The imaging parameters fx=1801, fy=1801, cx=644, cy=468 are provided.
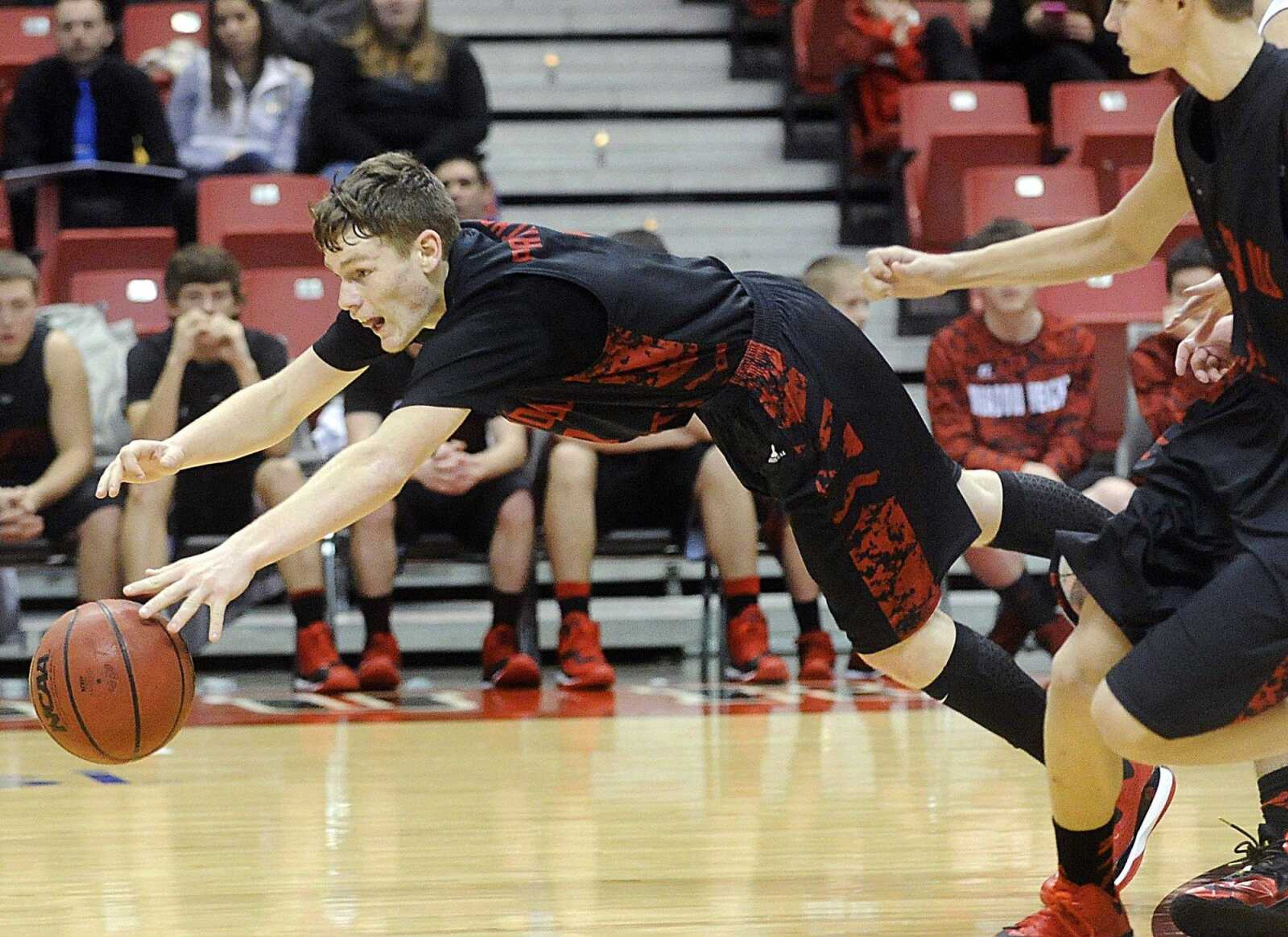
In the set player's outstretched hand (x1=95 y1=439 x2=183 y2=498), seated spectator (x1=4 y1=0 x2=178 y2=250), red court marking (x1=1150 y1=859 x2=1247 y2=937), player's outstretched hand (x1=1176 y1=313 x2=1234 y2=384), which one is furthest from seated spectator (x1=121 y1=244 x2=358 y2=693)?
player's outstretched hand (x1=1176 y1=313 x2=1234 y2=384)

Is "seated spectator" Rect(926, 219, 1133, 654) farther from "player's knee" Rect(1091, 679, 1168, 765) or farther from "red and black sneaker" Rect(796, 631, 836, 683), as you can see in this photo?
"player's knee" Rect(1091, 679, 1168, 765)

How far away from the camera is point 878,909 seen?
3.05m

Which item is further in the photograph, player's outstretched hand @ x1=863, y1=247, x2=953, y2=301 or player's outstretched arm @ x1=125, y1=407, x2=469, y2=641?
player's outstretched hand @ x1=863, y1=247, x2=953, y2=301

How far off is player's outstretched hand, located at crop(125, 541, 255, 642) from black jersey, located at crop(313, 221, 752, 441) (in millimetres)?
368

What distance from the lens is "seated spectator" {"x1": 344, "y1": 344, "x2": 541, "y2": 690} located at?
19.7 feet

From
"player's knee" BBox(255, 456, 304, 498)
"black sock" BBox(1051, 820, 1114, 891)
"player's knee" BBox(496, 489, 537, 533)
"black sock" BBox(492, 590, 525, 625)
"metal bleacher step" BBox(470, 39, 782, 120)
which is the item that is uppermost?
"metal bleacher step" BBox(470, 39, 782, 120)

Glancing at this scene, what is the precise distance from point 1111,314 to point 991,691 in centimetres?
427

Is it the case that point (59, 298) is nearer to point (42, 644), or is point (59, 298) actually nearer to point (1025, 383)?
point (1025, 383)

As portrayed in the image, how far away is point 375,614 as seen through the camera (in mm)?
6059

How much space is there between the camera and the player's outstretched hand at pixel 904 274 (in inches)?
123

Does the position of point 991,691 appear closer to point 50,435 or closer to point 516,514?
point 516,514

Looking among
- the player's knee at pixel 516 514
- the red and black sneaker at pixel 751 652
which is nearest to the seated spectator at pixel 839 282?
the red and black sneaker at pixel 751 652

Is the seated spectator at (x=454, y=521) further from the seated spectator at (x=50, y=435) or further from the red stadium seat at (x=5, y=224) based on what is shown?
the red stadium seat at (x=5, y=224)

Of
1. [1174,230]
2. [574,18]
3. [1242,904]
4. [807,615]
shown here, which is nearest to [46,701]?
[1242,904]
